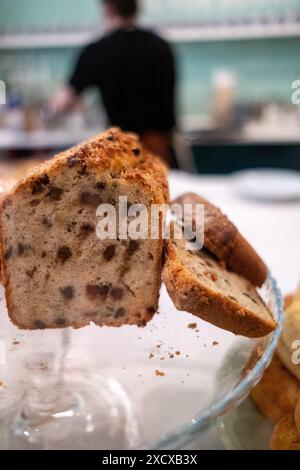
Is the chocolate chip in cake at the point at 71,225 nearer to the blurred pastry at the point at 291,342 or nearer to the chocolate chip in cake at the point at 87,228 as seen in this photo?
the chocolate chip in cake at the point at 87,228

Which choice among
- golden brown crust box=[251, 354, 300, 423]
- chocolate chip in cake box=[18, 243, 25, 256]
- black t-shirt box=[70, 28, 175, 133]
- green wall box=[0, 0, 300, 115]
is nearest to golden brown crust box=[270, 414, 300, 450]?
golden brown crust box=[251, 354, 300, 423]

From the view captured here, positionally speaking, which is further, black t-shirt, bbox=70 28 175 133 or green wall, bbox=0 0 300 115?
green wall, bbox=0 0 300 115

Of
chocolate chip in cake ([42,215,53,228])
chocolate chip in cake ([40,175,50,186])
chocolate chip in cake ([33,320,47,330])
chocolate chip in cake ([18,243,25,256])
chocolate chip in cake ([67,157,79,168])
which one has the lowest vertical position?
chocolate chip in cake ([33,320,47,330])

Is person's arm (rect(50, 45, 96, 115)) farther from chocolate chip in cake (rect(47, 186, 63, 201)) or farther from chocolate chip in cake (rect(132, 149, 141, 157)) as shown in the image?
chocolate chip in cake (rect(47, 186, 63, 201))

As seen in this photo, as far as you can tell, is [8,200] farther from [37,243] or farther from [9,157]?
[9,157]

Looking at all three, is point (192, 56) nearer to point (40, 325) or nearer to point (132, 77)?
point (132, 77)

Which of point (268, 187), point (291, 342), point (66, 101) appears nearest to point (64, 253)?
point (291, 342)

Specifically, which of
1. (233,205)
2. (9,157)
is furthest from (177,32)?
(233,205)
